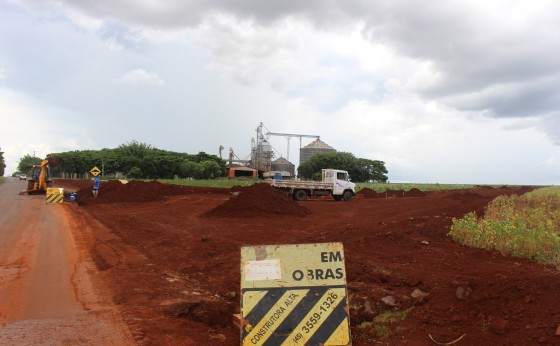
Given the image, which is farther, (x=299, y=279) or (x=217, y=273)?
(x=217, y=273)

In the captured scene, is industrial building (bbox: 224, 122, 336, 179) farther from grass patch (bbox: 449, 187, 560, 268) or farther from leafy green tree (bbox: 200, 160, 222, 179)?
grass patch (bbox: 449, 187, 560, 268)

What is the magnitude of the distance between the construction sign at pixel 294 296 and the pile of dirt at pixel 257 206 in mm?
16860

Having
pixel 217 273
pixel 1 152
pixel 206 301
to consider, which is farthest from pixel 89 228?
pixel 1 152

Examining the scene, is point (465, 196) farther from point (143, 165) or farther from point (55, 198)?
point (143, 165)

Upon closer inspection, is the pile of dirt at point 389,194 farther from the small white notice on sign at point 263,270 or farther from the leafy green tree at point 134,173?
the leafy green tree at point 134,173

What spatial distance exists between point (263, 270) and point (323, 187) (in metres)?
29.4

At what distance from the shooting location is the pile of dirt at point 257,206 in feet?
72.8

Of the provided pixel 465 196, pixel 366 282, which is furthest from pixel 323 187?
pixel 366 282

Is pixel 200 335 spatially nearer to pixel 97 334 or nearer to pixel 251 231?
pixel 97 334

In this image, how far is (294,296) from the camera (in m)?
5.07

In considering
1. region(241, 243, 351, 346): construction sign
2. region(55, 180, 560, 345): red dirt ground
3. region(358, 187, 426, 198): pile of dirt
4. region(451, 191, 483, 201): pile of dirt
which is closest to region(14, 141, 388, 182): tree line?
region(358, 187, 426, 198): pile of dirt

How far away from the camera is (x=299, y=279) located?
5.12 m

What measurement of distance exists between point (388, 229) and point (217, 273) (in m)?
7.72

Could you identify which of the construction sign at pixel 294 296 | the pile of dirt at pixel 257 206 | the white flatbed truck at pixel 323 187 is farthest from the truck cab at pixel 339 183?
the construction sign at pixel 294 296
